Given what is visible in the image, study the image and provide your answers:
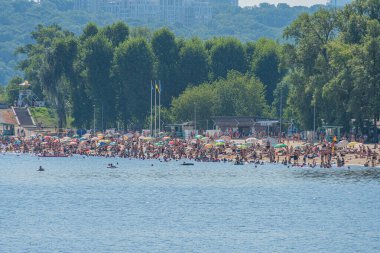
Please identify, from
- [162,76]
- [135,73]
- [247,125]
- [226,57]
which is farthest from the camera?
[226,57]

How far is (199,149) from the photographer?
130375 millimetres

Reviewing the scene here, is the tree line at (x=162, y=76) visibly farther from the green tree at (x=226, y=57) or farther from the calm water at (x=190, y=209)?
the calm water at (x=190, y=209)

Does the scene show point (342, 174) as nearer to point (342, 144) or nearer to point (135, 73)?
point (342, 144)

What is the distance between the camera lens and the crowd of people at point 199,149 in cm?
11525

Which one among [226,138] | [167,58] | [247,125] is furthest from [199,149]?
[167,58]

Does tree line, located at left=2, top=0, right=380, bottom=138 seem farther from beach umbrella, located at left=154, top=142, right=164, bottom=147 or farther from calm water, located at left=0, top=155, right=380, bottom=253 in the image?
calm water, located at left=0, top=155, right=380, bottom=253

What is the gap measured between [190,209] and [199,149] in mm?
47569

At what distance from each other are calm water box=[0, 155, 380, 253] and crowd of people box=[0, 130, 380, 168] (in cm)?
317

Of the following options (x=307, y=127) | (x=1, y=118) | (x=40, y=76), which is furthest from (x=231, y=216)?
(x=1, y=118)

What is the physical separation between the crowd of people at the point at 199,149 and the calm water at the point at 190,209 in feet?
10.4

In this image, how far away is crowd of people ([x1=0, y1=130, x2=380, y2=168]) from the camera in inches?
4537

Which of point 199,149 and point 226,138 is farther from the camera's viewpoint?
point 226,138

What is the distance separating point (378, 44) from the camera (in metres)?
121

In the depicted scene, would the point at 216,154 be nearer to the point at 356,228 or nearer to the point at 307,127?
the point at 307,127
